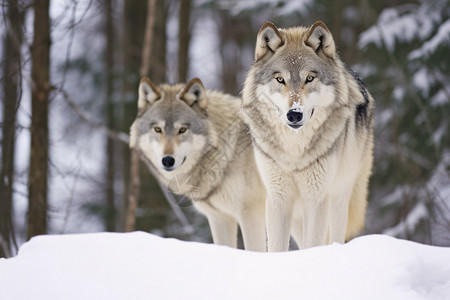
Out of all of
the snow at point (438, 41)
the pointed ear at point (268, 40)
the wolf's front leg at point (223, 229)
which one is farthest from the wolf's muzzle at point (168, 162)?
the snow at point (438, 41)

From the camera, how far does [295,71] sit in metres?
3.89

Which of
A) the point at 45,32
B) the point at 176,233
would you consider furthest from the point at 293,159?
the point at 176,233

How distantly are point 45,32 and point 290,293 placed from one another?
445cm

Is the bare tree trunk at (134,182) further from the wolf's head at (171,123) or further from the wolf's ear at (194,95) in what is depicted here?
the wolf's ear at (194,95)

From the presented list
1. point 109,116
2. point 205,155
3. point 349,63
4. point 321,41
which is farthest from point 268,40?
point 109,116

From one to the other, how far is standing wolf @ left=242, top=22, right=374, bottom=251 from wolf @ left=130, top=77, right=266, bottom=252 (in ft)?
2.35

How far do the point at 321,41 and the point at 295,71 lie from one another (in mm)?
409

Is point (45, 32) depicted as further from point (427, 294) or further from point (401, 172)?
point (401, 172)

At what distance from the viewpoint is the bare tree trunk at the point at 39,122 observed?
18.6 ft

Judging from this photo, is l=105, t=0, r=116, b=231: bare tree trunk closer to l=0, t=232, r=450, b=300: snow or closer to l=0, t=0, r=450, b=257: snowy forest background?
l=0, t=0, r=450, b=257: snowy forest background

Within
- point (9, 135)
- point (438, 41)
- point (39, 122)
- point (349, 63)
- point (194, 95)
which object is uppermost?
point (438, 41)

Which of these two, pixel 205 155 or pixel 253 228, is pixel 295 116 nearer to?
pixel 253 228

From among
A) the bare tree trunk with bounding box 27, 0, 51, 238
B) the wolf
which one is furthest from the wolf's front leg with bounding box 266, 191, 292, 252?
the bare tree trunk with bounding box 27, 0, 51, 238

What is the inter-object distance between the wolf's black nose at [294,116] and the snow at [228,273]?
113 cm
